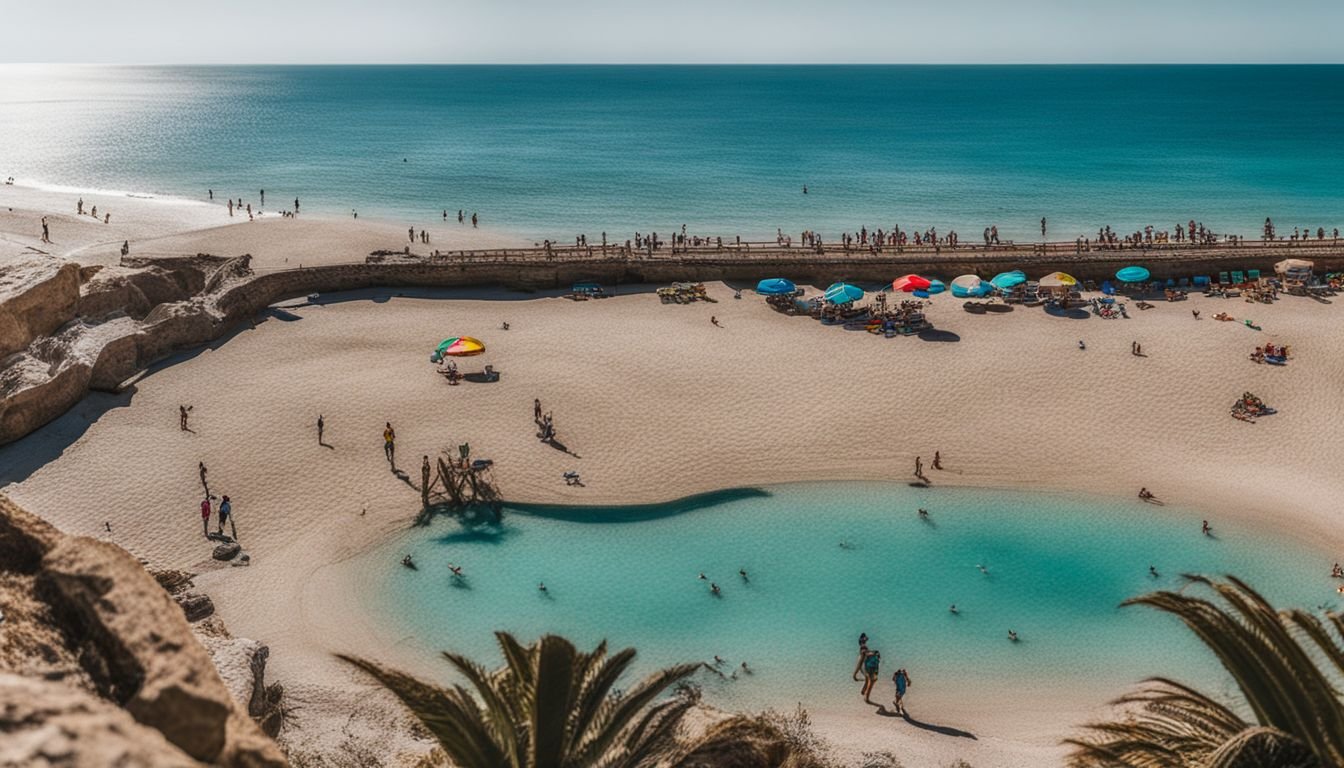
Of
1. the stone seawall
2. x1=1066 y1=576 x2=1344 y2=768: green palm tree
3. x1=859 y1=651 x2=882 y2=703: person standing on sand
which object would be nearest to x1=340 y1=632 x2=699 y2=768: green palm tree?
x1=1066 y1=576 x2=1344 y2=768: green palm tree

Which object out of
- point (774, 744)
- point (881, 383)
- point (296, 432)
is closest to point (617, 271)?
point (881, 383)

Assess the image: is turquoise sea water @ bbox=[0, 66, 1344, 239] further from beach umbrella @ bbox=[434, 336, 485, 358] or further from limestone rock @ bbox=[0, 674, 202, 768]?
limestone rock @ bbox=[0, 674, 202, 768]

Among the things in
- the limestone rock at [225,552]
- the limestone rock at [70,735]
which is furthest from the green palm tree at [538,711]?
the limestone rock at [225,552]

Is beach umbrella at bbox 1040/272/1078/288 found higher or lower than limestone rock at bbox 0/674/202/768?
higher

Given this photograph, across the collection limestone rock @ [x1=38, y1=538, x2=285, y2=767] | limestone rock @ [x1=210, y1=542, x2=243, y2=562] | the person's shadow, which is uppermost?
limestone rock @ [x1=38, y1=538, x2=285, y2=767]

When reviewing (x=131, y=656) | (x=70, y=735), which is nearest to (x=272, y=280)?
(x=131, y=656)

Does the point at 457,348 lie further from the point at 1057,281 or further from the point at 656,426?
the point at 1057,281

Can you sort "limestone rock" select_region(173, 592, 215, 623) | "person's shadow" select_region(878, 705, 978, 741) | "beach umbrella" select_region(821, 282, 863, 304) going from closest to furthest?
1. "person's shadow" select_region(878, 705, 978, 741)
2. "limestone rock" select_region(173, 592, 215, 623)
3. "beach umbrella" select_region(821, 282, 863, 304)
